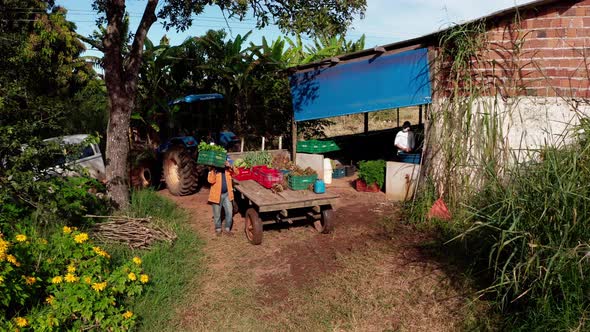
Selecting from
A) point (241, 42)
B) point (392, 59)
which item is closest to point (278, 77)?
point (241, 42)

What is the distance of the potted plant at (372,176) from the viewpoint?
10484 mm

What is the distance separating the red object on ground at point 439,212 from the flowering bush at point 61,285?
4.97 metres

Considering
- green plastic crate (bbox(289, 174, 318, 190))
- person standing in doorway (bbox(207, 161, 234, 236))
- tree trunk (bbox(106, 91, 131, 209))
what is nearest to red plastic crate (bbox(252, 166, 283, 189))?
green plastic crate (bbox(289, 174, 318, 190))

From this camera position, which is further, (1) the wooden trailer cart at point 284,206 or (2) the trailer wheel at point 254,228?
(2) the trailer wheel at point 254,228

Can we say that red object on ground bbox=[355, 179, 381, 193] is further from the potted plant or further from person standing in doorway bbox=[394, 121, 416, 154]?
person standing in doorway bbox=[394, 121, 416, 154]

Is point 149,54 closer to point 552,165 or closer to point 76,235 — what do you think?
point 76,235

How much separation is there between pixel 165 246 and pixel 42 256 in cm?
225

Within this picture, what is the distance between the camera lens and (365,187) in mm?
10836

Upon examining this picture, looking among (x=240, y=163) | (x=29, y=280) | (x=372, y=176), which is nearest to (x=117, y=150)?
(x=240, y=163)

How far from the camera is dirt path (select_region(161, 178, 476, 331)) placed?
4.91m

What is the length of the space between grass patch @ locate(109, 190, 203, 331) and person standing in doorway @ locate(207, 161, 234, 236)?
549 mm

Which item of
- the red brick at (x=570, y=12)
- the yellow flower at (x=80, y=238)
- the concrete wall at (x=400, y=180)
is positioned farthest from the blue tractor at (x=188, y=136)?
the red brick at (x=570, y=12)

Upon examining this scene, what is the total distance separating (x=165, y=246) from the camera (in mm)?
6820

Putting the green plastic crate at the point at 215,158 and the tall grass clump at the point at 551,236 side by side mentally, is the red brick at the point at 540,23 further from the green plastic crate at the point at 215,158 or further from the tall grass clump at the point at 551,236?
the green plastic crate at the point at 215,158
